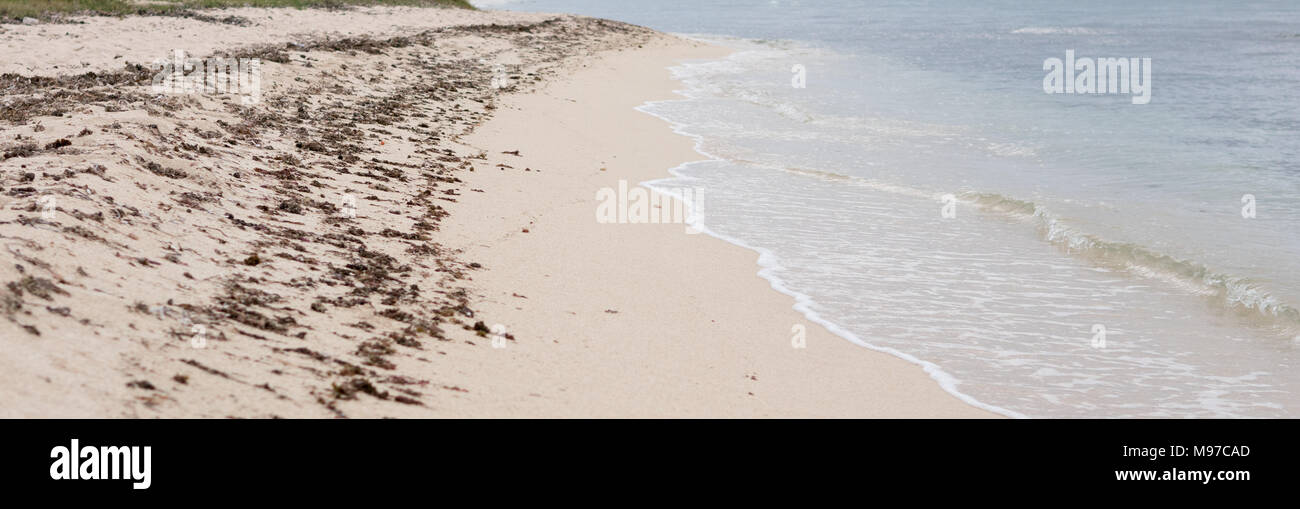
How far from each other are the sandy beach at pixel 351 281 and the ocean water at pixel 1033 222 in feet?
2.73

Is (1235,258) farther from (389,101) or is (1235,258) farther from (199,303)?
(389,101)

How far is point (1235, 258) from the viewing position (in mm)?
9133

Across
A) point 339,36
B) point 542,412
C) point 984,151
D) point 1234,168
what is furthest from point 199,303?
point 339,36

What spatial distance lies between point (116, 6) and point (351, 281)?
18709 mm

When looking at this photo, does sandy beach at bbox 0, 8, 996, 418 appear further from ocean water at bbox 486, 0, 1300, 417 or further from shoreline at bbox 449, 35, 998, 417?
ocean water at bbox 486, 0, 1300, 417

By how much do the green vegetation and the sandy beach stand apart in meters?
6.62

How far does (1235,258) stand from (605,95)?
12914 millimetres

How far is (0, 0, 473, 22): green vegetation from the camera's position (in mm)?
18281

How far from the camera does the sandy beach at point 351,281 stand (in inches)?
177

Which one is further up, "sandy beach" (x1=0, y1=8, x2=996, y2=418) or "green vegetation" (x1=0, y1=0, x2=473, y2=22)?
"green vegetation" (x1=0, y1=0, x2=473, y2=22)

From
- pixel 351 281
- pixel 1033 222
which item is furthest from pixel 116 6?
pixel 1033 222
